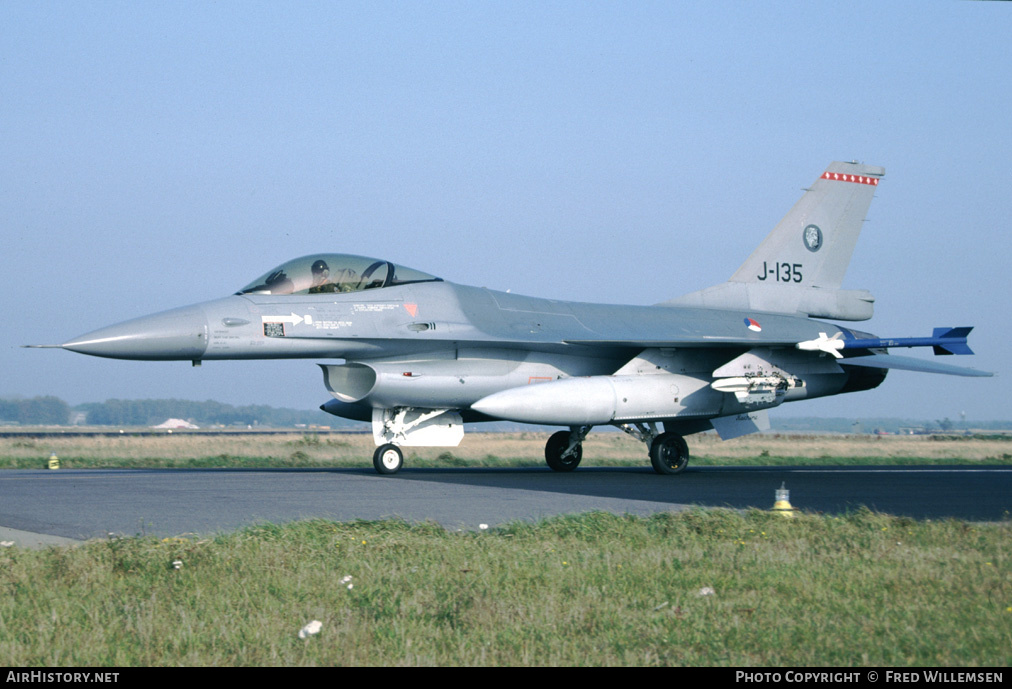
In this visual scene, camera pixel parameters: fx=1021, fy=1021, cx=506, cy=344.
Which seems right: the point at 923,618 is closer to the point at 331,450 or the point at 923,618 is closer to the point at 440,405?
the point at 440,405

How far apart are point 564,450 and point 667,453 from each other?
1.93 m

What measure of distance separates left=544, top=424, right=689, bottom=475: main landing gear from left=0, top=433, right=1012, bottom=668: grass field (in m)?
9.33

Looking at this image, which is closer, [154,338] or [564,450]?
[154,338]

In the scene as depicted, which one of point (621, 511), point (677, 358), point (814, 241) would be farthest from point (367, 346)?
point (814, 241)

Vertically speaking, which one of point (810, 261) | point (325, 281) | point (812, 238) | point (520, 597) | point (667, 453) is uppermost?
point (812, 238)

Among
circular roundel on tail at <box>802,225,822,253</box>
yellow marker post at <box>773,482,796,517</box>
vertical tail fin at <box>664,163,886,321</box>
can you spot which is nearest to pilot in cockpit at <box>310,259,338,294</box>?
vertical tail fin at <box>664,163,886,321</box>

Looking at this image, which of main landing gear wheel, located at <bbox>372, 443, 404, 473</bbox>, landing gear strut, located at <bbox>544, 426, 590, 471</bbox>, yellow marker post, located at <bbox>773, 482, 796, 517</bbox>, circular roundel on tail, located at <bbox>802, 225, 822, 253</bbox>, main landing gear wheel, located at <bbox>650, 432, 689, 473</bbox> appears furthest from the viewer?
circular roundel on tail, located at <bbox>802, 225, 822, 253</bbox>

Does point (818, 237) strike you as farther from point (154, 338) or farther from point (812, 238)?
point (154, 338)

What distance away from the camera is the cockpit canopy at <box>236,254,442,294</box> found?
14992mm

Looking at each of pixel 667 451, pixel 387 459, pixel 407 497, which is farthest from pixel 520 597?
pixel 667 451

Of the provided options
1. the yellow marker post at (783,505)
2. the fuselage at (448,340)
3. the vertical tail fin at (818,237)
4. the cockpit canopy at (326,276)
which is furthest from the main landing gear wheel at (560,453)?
the yellow marker post at (783,505)

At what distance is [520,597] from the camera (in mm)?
5359

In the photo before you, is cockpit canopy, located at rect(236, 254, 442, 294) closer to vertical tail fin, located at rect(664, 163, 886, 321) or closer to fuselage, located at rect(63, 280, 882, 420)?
fuselage, located at rect(63, 280, 882, 420)

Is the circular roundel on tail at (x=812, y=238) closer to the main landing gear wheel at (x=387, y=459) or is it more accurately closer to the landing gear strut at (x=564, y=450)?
the landing gear strut at (x=564, y=450)
